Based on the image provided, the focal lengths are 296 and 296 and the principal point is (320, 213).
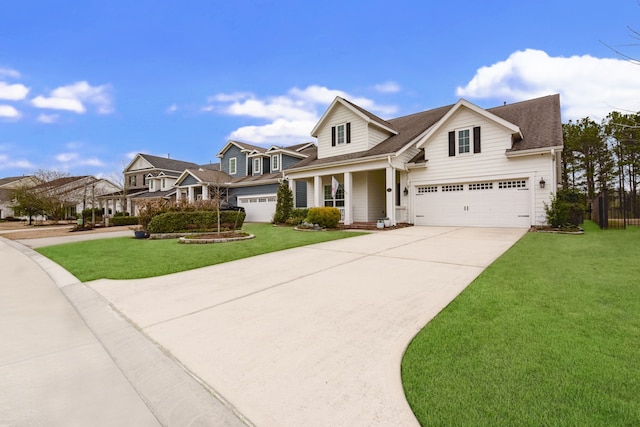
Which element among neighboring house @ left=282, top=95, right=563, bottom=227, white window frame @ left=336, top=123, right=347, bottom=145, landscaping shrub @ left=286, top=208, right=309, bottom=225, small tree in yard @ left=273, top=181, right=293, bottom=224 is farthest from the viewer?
small tree in yard @ left=273, top=181, right=293, bottom=224

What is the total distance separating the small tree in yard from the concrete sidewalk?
Result: 14.4 meters

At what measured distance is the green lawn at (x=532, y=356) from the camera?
6.13ft

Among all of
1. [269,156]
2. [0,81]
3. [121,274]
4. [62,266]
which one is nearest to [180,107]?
[269,156]

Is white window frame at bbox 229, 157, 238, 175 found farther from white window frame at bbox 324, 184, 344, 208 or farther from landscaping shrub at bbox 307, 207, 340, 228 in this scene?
landscaping shrub at bbox 307, 207, 340, 228

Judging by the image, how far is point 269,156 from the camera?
984 inches

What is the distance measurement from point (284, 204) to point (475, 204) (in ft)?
36.0

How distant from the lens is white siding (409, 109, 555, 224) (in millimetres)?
12844

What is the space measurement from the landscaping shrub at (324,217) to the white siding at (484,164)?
4.90m

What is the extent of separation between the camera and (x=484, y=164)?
14.2 metres

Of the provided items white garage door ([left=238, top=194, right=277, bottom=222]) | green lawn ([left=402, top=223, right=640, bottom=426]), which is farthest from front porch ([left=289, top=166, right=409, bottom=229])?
green lawn ([left=402, top=223, right=640, bottom=426])

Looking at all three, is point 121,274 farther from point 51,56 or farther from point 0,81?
point 0,81

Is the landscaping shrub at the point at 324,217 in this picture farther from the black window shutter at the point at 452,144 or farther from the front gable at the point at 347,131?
the black window shutter at the point at 452,144

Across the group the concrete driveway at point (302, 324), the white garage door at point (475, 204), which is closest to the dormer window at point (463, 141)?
the white garage door at point (475, 204)

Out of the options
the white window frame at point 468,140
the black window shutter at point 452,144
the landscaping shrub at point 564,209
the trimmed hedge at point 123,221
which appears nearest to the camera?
the landscaping shrub at point 564,209
